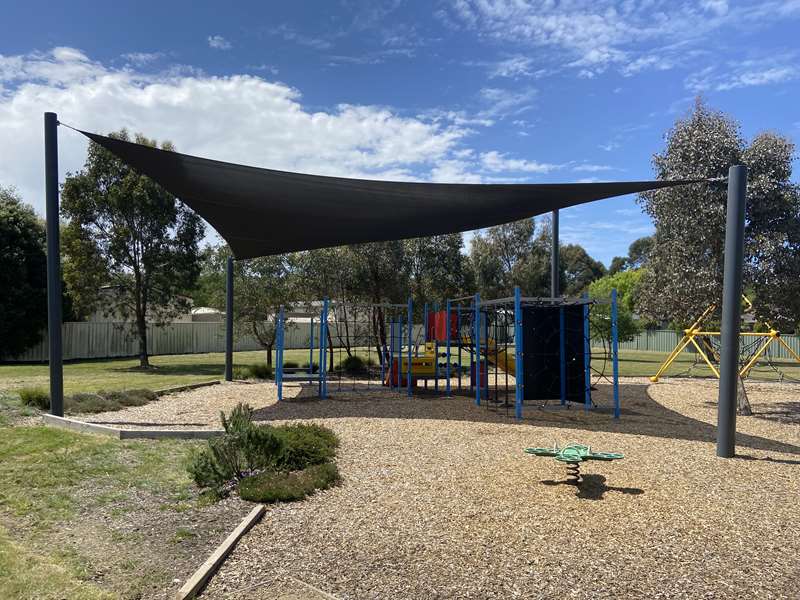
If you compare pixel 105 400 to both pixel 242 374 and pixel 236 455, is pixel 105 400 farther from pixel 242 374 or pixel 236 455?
pixel 236 455

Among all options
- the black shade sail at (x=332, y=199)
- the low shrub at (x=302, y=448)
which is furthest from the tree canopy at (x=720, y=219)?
the low shrub at (x=302, y=448)

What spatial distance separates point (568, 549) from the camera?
3.89m

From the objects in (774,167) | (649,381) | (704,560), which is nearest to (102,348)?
(649,381)

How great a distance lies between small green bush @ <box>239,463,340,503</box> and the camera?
482 cm

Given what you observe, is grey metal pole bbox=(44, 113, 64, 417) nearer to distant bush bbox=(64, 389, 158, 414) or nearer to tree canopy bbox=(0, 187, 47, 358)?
distant bush bbox=(64, 389, 158, 414)

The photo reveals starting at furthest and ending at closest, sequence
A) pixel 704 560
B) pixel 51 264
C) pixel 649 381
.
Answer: pixel 649 381 → pixel 51 264 → pixel 704 560

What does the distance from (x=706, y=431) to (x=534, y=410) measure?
9.27 feet

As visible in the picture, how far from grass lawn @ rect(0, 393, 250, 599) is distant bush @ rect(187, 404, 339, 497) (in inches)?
8.8

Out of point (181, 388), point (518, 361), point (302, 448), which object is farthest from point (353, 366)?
point (302, 448)

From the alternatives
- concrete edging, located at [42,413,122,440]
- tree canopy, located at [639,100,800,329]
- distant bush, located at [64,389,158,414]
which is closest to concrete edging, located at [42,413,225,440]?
concrete edging, located at [42,413,122,440]

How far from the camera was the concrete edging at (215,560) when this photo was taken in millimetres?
3162

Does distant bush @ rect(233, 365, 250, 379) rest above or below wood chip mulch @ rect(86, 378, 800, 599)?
below

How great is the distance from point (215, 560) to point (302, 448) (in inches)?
96.1

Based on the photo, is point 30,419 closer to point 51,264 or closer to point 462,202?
point 51,264
